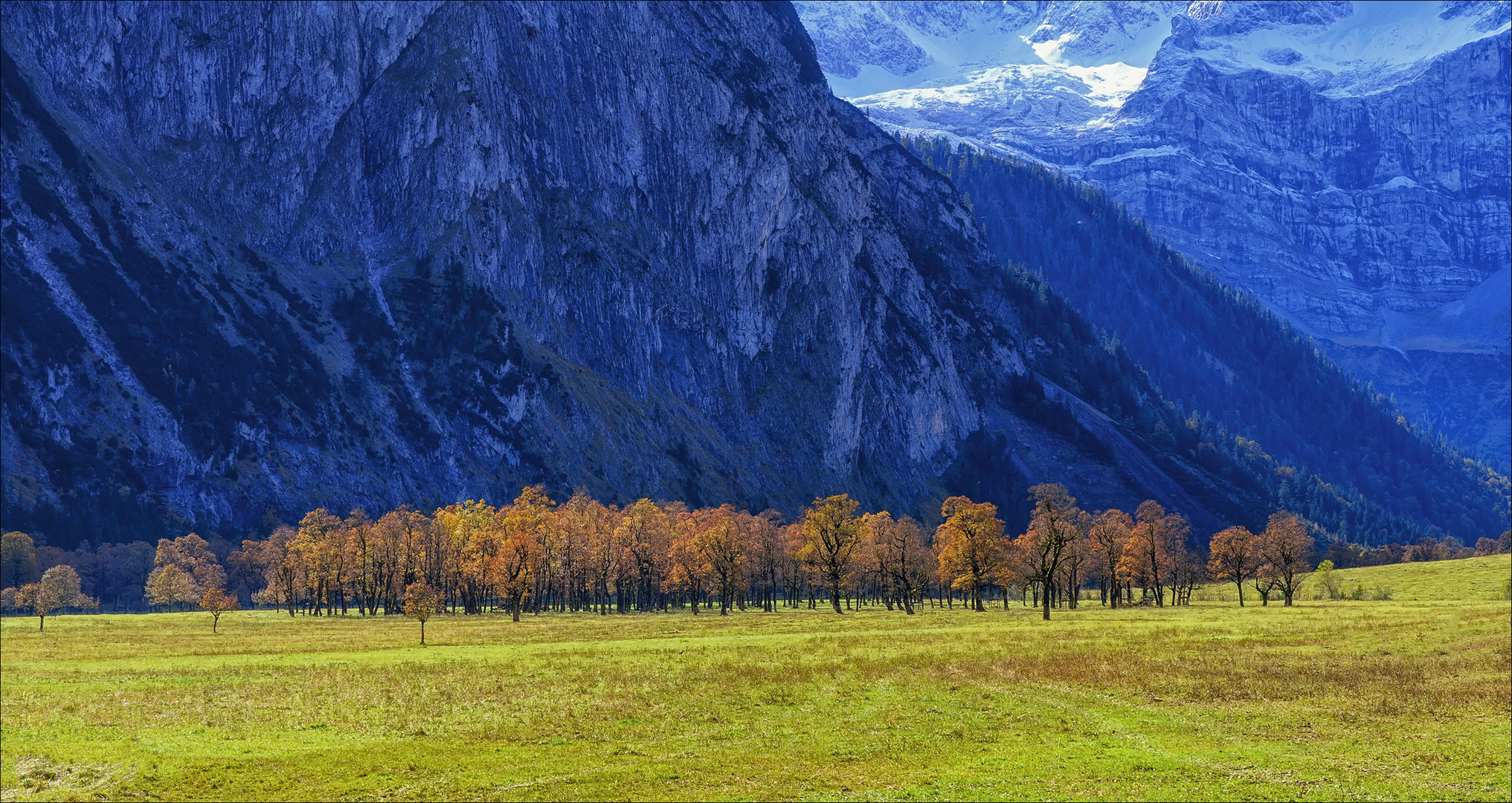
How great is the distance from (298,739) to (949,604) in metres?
106

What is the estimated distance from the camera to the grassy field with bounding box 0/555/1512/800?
3181 centimetres

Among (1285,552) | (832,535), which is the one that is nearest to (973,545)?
(832,535)

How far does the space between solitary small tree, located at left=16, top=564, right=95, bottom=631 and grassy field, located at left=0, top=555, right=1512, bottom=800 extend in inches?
1699

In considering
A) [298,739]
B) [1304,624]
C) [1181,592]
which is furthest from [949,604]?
[298,739]

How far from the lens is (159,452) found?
7638 inches

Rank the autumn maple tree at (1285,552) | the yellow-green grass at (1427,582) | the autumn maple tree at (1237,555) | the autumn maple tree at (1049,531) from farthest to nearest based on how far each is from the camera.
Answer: the autumn maple tree at (1237,555) → the autumn maple tree at (1285,552) → the yellow-green grass at (1427,582) → the autumn maple tree at (1049,531)

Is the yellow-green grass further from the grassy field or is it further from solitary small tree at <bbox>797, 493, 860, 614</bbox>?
solitary small tree at <bbox>797, 493, 860, 614</bbox>

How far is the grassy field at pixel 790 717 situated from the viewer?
104 feet

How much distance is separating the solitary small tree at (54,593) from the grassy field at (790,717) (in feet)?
142

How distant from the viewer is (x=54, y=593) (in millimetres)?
113625

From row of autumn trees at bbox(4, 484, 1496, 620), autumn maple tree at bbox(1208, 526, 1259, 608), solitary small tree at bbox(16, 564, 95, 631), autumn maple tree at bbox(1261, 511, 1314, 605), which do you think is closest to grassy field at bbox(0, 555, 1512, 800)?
autumn maple tree at bbox(1261, 511, 1314, 605)

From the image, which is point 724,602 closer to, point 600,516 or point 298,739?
point 600,516

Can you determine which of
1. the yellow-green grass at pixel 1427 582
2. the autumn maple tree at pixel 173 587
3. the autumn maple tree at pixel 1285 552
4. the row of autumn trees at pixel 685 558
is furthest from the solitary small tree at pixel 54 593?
the yellow-green grass at pixel 1427 582

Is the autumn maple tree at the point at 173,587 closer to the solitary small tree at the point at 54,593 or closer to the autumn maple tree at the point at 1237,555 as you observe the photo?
the solitary small tree at the point at 54,593
